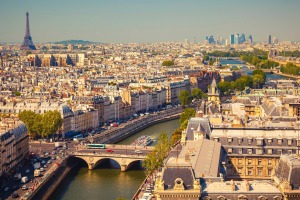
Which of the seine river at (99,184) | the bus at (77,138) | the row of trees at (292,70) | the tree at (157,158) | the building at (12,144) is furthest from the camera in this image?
the row of trees at (292,70)

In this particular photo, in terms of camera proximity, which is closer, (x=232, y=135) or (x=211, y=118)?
(x=232, y=135)

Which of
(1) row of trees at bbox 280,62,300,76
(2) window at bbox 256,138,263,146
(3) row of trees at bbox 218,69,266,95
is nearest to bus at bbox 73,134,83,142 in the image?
(2) window at bbox 256,138,263,146

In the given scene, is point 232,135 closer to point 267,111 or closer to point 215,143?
point 215,143

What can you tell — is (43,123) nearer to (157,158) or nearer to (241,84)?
(157,158)

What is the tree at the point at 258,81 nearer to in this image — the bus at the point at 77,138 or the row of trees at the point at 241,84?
the row of trees at the point at 241,84

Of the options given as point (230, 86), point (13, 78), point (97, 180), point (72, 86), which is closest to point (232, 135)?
point (97, 180)

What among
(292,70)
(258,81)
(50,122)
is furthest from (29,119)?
(292,70)

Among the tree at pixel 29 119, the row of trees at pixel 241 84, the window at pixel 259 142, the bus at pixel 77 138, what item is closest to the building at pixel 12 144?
the tree at pixel 29 119
